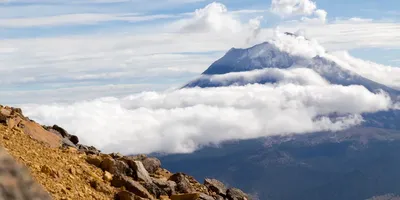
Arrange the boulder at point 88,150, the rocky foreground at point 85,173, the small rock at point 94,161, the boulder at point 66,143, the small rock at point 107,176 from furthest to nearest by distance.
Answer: the boulder at point 66,143
the boulder at point 88,150
the small rock at point 94,161
the small rock at point 107,176
the rocky foreground at point 85,173

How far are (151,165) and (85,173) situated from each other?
10952 millimetres

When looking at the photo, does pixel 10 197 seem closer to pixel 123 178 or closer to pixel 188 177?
pixel 123 178

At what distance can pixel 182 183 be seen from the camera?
40219mm

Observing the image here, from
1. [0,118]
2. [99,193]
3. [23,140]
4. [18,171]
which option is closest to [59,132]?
[0,118]

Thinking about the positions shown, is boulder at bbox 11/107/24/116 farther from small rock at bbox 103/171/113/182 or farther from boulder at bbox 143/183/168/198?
boulder at bbox 143/183/168/198

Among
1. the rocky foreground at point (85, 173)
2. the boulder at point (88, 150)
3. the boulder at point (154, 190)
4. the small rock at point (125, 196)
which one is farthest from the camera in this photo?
the boulder at point (88, 150)

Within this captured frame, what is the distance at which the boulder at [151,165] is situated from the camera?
4403 cm

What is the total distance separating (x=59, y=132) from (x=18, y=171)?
35.7 m

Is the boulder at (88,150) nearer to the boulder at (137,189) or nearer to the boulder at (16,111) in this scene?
the boulder at (16,111)

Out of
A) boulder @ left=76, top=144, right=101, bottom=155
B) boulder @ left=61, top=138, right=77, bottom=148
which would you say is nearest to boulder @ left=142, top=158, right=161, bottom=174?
boulder @ left=76, top=144, right=101, bottom=155

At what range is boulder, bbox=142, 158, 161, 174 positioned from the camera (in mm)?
44025

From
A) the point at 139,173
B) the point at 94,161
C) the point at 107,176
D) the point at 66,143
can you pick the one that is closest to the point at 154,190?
the point at 139,173

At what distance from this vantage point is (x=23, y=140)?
117 feet

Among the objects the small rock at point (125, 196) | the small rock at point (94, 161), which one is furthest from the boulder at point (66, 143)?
the small rock at point (125, 196)
